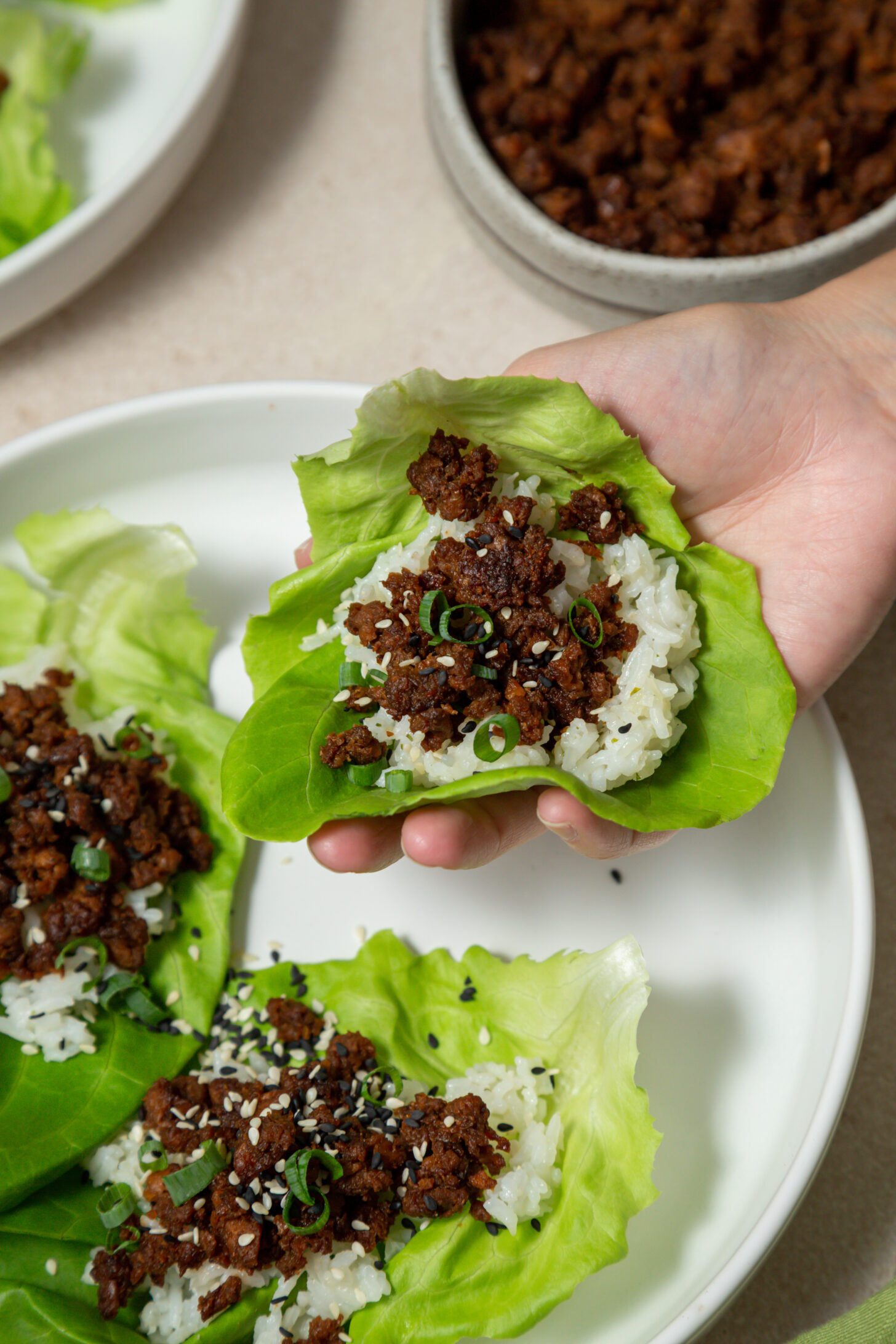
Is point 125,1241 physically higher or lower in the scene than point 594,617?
lower

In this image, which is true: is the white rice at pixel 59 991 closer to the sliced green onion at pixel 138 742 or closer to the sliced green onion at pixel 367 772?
the sliced green onion at pixel 138 742

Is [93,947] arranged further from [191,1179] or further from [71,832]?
[191,1179]

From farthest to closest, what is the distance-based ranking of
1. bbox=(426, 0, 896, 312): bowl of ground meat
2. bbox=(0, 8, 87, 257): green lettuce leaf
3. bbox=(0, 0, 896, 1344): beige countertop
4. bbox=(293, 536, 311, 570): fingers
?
bbox=(0, 0, 896, 1344): beige countertop < bbox=(0, 8, 87, 257): green lettuce leaf < bbox=(426, 0, 896, 312): bowl of ground meat < bbox=(293, 536, 311, 570): fingers

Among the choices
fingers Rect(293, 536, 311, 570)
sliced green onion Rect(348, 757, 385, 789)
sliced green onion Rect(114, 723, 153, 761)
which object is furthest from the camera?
sliced green onion Rect(114, 723, 153, 761)

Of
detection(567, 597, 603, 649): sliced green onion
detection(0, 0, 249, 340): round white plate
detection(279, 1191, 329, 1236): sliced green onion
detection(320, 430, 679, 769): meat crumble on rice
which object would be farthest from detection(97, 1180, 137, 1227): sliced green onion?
detection(0, 0, 249, 340): round white plate

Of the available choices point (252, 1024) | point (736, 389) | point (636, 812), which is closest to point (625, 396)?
point (736, 389)

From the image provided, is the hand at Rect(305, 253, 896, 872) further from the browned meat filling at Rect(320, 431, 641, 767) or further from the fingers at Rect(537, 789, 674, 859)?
the browned meat filling at Rect(320, 431, 641, 767)

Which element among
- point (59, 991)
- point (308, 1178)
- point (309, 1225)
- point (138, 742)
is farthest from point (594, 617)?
point (59, 991)
